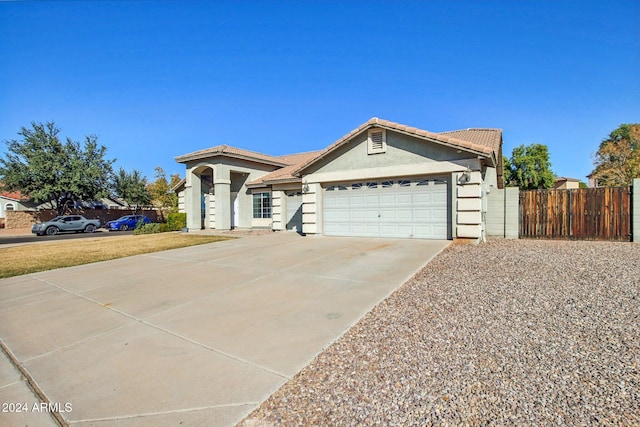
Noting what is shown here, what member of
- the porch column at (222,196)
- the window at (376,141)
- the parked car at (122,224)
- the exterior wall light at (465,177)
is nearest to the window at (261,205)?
the porch column at (222,196)

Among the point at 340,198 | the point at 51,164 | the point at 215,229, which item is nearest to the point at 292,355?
the point at 340,198

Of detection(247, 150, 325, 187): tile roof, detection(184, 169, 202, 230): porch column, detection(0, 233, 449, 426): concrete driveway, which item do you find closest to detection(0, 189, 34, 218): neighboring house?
detection(184, 169, 202, 230): porch column

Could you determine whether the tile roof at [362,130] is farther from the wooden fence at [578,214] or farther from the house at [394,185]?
the wooden fence at [578,214]

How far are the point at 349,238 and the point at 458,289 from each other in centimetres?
761

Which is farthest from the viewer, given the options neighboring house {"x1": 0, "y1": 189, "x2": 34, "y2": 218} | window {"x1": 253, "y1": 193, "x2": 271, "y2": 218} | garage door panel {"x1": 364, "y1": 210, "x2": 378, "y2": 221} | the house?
neighboring house {"x1": 0, "y1": 189, "x2": 34, "y2": 218}

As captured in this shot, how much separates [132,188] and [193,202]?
74.8 feet

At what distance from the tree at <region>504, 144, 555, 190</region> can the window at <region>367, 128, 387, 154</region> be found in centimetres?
2854

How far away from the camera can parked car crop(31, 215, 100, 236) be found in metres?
22.3

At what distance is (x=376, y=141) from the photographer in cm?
1253

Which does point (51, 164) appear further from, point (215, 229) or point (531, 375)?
point (531, 375)

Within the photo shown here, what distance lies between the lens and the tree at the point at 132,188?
36.6 m

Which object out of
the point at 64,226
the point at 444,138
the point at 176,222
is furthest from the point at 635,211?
the point at 64,226

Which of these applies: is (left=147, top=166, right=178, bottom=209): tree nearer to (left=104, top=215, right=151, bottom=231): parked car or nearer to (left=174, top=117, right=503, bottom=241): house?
(left=104, top=215, right=151, bottom=231): parked car

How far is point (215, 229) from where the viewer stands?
19.4 meters
